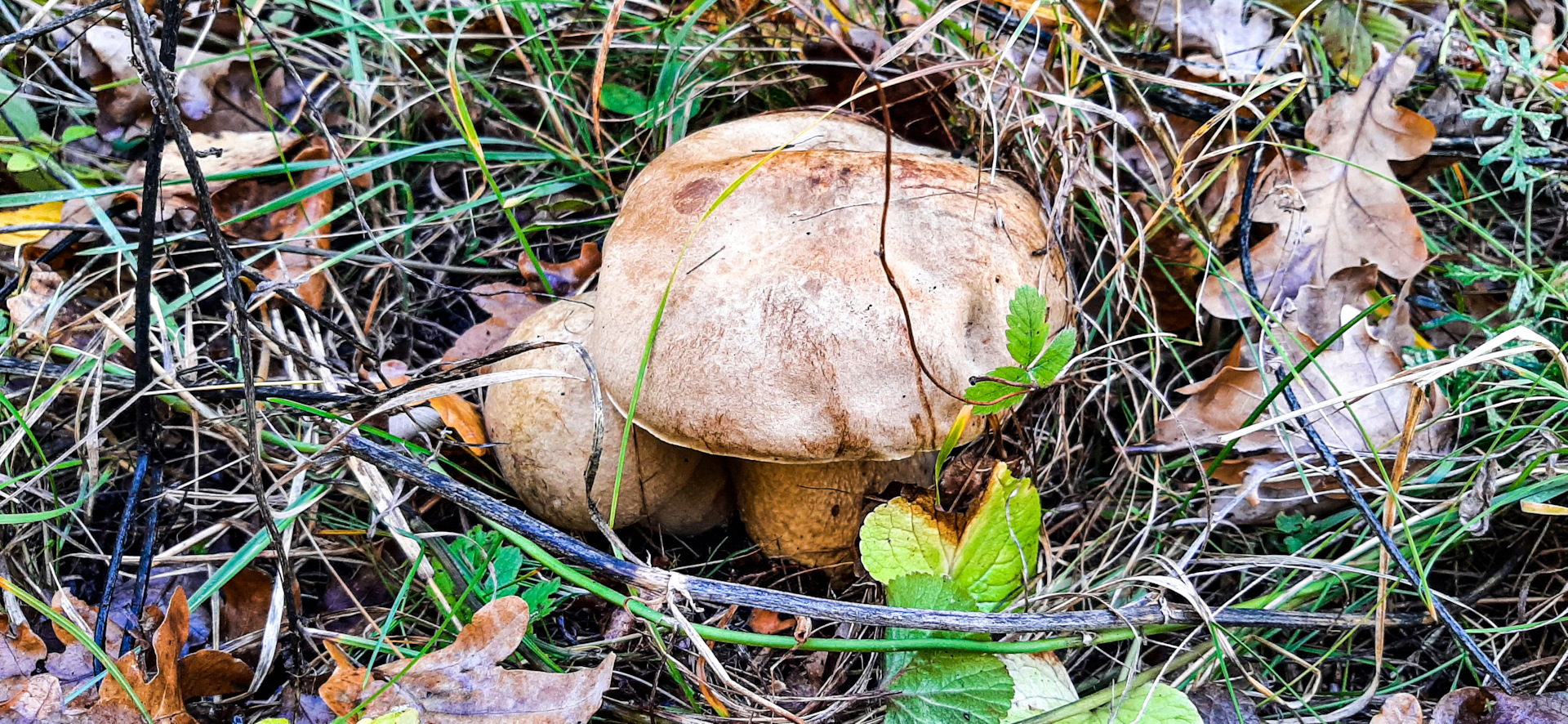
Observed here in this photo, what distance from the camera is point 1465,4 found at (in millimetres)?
→ 2357

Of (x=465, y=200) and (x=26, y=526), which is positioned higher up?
(x=465, y=200)

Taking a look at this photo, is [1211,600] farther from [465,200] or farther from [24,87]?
[24,87]

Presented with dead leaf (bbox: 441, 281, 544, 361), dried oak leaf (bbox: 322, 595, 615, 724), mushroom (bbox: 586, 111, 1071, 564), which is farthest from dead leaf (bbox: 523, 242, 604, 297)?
dried oak leaf (bbox: 322, 595, 615, 724)

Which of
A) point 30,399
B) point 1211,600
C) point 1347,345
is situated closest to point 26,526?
point 30,399

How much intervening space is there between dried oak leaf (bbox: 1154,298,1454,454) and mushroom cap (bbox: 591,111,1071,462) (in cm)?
46

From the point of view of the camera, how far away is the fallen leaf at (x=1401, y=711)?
5.20 feet

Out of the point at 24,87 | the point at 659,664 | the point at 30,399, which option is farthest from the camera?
the point at 24,87

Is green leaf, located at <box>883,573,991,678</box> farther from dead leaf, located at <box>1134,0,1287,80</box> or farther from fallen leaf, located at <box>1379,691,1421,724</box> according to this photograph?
dead leaf, located at <box>1134,0,1287,80</box>

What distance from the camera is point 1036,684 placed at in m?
1.65

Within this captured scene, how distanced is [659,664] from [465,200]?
4.21 ft

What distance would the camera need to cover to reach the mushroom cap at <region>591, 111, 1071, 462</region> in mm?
1495

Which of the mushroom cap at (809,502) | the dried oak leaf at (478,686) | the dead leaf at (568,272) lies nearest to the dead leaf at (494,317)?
the dead leaf at (568,272)

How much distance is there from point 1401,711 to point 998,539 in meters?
0.71

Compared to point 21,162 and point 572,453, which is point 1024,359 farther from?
point 21,162
